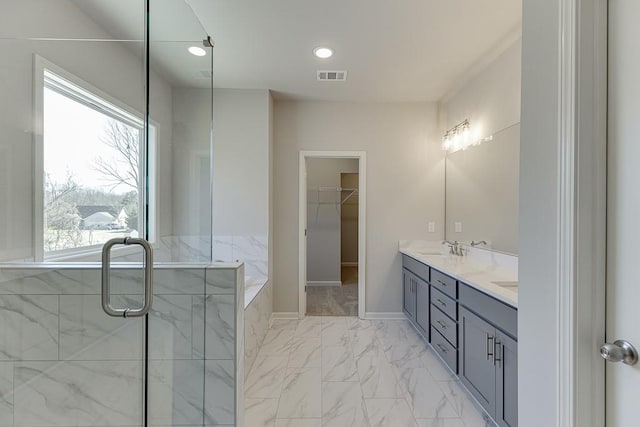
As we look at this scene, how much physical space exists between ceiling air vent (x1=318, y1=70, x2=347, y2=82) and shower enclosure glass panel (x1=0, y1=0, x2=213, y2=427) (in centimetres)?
141

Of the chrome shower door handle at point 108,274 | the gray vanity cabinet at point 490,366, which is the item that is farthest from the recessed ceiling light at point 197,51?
the gray vanity cabinet at point 490,366

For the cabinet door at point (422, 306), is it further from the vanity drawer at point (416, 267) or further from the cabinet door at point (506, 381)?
the cabinet door at point (506, 381)

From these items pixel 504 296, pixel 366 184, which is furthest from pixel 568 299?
pixel 366 184

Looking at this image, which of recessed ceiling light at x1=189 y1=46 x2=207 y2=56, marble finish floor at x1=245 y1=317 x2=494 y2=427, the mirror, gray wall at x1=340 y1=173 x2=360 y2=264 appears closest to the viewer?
marble finish floor at x1=245 y1=317 x2=494 y2=427

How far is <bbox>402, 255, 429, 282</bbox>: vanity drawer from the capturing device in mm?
2801

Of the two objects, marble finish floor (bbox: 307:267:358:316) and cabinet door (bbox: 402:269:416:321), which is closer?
cabinet door (bbox: 402:269:416:321)

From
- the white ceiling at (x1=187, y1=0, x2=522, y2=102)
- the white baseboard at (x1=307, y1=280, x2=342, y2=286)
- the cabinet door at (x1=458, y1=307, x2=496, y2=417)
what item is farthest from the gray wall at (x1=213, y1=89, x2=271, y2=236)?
the white baseboard at (x1=307, y1=280, x2=342, y2=286)

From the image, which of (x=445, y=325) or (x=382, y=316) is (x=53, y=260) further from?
(x=382, y=316)

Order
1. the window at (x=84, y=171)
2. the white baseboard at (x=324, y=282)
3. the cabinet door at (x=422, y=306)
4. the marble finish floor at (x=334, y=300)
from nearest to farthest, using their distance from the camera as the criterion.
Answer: the window at (x=84, y=171)
the cabinet door at (x=422, y=306)
the marble finish floor at (x=334, y=300)
the white baseboard at (x=324, y=282)

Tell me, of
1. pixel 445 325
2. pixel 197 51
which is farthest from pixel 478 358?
pixel 197 51

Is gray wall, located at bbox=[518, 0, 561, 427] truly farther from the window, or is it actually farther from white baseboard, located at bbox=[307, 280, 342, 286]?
white baseboard, located at bbox=[307, 280, 342, 286]

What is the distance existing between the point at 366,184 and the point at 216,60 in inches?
80.7

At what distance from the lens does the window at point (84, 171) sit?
1.61 metres

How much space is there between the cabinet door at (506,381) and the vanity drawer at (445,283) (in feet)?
1.82
